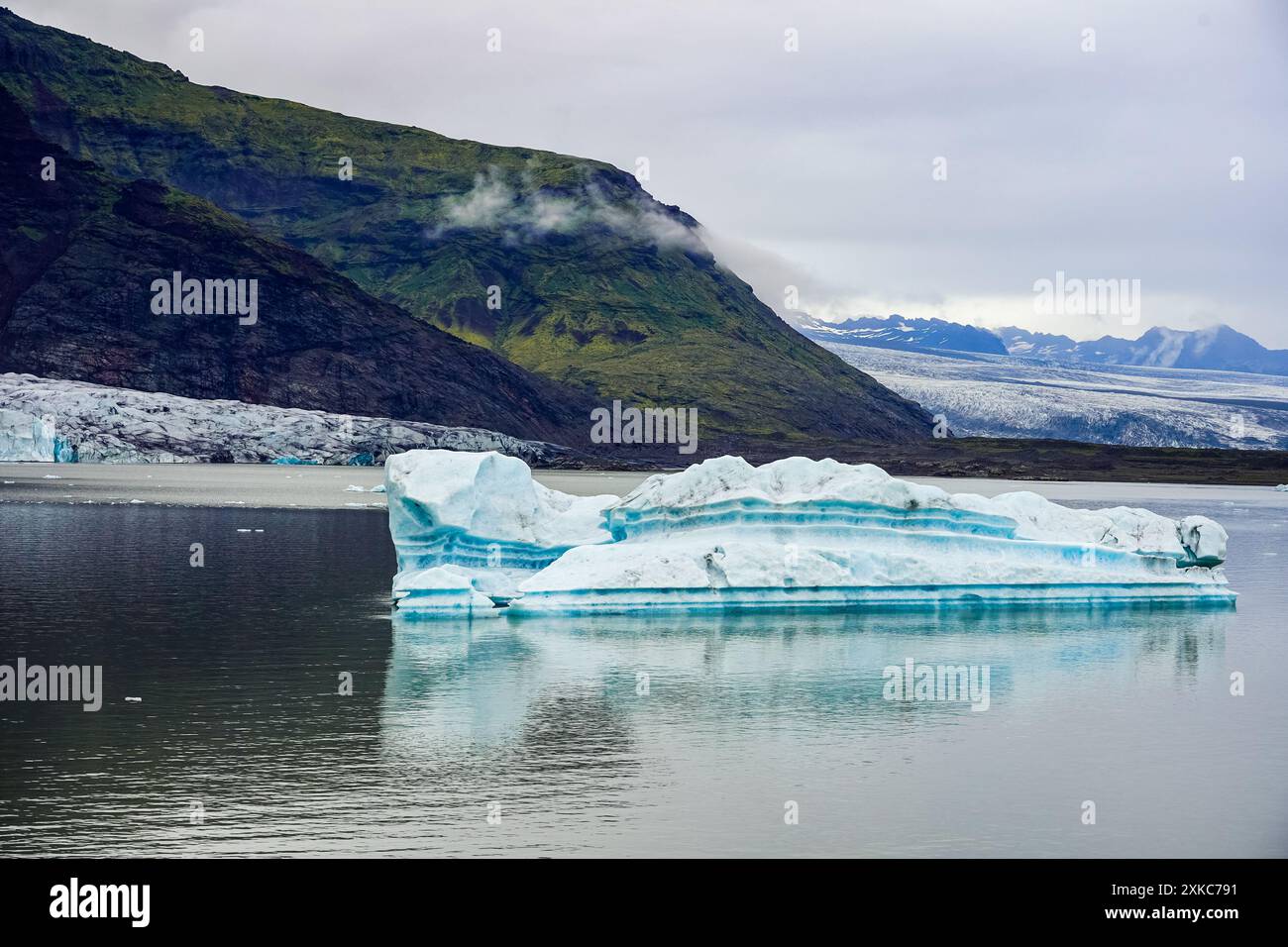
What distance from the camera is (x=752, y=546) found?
1414 inches

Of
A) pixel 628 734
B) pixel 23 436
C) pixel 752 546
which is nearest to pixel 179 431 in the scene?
pixel 23 436

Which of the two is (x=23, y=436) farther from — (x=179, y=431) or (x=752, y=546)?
(x=752, y=546)

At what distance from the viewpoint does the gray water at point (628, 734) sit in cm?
1759

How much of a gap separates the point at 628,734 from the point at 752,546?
44.7 feet

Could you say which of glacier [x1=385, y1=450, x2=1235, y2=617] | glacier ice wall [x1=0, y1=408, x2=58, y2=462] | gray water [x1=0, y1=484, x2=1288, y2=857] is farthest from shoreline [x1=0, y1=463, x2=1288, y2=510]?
gray water [x1=0, y1=484, x2=1288, y2=857]

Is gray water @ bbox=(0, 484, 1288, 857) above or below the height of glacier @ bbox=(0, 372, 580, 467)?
below

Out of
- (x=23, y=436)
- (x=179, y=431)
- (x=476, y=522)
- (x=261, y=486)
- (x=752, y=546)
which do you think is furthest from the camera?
(x=179, y=431)

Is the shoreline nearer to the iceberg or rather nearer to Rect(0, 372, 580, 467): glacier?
Rect(0, 372, 580, 467): glacier

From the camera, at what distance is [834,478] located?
123ft

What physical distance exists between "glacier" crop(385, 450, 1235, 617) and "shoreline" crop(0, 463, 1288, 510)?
4662cm

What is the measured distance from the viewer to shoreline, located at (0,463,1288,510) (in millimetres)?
84812

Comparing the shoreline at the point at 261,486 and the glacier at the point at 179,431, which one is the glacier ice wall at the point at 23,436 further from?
the shoreline at the point at 261,486
